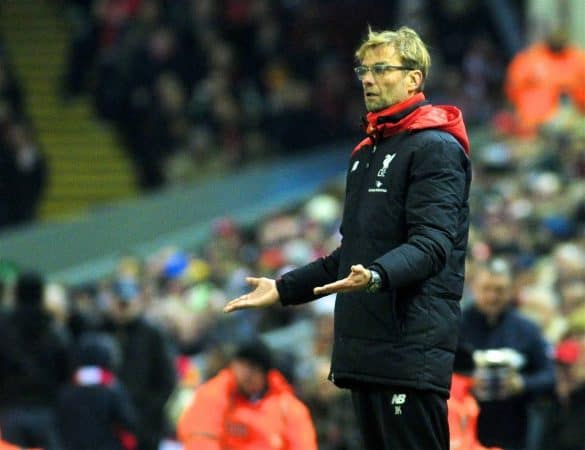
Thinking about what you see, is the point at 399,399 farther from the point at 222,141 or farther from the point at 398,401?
the point at 222,141

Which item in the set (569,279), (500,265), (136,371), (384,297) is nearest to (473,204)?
(569,279)

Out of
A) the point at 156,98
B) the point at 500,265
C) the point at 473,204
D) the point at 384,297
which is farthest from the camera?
the point at 156,98

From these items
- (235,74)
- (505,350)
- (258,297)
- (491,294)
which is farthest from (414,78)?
(235,74)

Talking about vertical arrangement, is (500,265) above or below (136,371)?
above

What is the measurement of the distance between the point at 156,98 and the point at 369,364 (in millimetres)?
14353

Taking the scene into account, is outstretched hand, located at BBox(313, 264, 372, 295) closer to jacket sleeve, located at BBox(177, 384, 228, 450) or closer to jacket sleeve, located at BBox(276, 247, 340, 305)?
jacket sleeve, located at BBox(276, 247, 340, 305)

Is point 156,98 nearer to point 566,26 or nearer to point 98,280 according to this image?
point 98,280

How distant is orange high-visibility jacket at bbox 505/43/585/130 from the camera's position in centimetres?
1709

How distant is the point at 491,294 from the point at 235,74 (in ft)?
41.0

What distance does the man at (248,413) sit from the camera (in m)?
8.28

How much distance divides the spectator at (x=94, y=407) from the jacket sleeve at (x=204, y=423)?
8.21ft

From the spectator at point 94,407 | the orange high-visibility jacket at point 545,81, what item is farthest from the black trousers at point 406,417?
the orange high-visibility jacket at point 545,81

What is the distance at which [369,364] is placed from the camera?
6.02 metres

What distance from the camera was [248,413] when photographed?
847 centimetres
